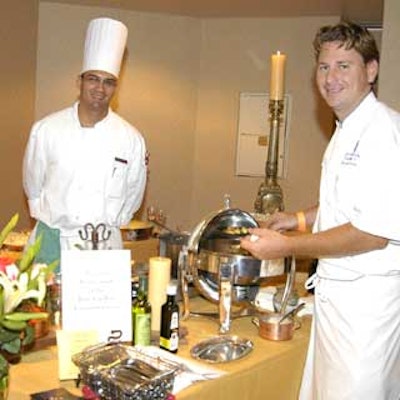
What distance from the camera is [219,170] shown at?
447 centimetres

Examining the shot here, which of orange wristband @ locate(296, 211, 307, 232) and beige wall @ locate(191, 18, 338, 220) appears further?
beige wall @ locate(191, 18, 338, 220)

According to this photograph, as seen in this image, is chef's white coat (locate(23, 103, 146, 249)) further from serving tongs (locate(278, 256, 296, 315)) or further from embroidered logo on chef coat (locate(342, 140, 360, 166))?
embroidered logo on chef coat (locate(342, 140, 360, 166))

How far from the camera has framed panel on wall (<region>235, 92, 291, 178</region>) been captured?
168 inches

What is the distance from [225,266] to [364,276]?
37 cm

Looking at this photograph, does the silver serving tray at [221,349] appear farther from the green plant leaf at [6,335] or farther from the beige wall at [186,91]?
the beige wall at [186,91]

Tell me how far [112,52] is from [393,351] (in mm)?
1537

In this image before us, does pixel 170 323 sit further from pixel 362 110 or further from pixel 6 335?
pixel 362 110

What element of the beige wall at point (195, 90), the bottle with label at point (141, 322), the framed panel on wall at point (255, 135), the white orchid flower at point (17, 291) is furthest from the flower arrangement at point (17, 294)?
the framed panel on wall at point (255, 135)

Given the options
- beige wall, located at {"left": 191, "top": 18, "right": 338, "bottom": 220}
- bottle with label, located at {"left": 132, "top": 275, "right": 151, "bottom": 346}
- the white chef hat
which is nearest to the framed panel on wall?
beige wall, located at {"left": 191, "top": 18, "right": 338, "bottom": 220}

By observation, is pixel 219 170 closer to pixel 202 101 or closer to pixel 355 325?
pixel 202 101

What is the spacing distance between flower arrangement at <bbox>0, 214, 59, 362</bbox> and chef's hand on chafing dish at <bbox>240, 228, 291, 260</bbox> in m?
0.58

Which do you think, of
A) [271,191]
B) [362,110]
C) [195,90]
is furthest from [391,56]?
[195,90]

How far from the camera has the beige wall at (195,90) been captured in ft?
13.6

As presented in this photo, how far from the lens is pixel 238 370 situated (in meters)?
1.46
